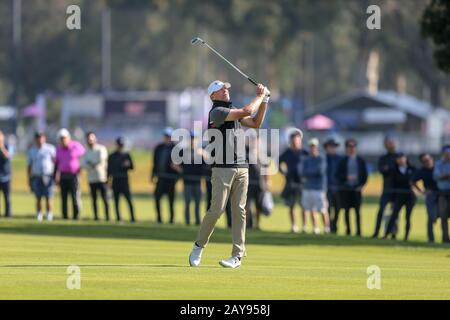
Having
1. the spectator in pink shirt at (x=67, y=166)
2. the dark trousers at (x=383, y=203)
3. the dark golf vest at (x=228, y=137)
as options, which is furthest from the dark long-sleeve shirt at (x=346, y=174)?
the dark golf vest at (x=228, y=137)

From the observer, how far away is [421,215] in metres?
39.7

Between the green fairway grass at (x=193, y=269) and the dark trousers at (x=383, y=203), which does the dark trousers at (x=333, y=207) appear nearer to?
the dark trousers at (x=383, y=203)

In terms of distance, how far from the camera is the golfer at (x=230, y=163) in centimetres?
1497

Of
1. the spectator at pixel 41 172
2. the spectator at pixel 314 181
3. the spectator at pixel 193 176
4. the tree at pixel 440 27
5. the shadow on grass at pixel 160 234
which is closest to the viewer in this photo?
the shadow on grass at pixel 160 234

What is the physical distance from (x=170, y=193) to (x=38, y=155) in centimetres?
305

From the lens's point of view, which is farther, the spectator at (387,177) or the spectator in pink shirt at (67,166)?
the spectator in pink shirt at (67,166)

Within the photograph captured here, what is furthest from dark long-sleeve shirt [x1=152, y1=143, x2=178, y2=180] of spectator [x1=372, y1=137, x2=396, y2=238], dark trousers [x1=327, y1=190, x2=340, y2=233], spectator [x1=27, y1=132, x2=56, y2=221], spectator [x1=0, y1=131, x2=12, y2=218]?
spectator [x1=372, y1=137, x2=396, y2=238]

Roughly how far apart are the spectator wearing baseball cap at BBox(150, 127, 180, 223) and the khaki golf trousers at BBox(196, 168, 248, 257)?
14.0 meters

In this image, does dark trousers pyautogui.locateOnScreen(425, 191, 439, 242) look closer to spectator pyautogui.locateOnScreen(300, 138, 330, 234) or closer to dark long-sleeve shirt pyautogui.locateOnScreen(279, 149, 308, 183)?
spectator pyautogui.locateOnScreen(300, 138, 330, 234)

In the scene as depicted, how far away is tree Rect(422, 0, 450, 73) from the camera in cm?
2962

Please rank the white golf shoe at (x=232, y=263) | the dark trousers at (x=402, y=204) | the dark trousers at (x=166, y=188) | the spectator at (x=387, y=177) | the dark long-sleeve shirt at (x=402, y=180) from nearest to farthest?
the white golf shoe at (x=232, y=263)
the dark long-sleeve shirt at (x=402, y=180)
the dark trousers at (x=402, y=204)
the spectator at (x=387, y=177)
the dark trousers at (x=166, y=188)

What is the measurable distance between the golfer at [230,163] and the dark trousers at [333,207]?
38.8ft
